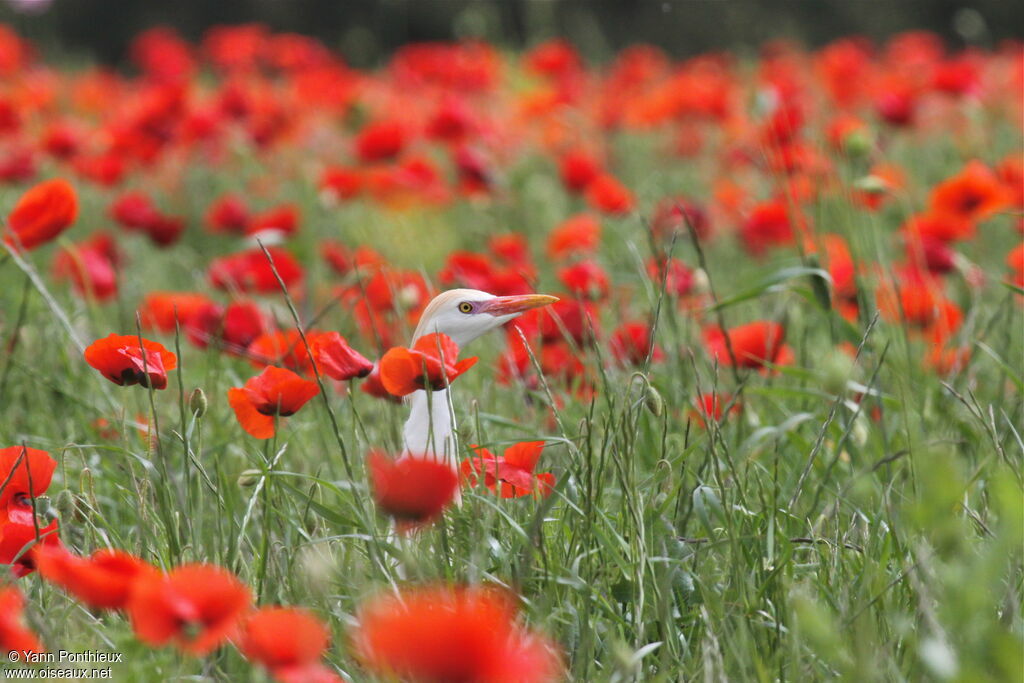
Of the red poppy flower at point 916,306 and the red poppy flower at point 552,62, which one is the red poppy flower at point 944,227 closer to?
the red poppy flower at point 916,306

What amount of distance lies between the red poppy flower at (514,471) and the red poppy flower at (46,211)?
615 millimetres

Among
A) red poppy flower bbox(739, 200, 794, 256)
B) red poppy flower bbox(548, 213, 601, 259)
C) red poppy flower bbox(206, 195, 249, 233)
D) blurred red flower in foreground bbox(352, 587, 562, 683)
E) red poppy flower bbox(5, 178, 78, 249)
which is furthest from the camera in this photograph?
red poppy flower bbox(206, 195, 249, 233)

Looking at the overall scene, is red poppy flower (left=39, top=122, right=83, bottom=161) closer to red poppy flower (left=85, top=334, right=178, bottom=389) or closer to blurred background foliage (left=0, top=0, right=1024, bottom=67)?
red poppy flower (left=85, top=334, right=178, bottom=389)

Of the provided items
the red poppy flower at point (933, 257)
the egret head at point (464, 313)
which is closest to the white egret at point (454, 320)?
the egret head at point (464, 313)

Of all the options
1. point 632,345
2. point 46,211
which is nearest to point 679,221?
point 632,345

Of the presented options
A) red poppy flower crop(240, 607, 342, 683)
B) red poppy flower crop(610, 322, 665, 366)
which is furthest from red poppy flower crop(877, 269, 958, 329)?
red poppy flower crop(240, 607, 342, 683)

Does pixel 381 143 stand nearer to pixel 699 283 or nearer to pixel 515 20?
pixel 699 283

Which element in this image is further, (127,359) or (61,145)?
(61,145)

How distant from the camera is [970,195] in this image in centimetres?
223

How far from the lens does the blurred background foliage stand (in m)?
8.26

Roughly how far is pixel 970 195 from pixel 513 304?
1.31m

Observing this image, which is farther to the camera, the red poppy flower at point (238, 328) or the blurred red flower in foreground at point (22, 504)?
the red poppy flower at point (238, 328)

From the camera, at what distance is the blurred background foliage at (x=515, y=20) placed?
27.1 ft

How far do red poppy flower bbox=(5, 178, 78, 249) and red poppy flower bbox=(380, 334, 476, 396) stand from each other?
59 cm
